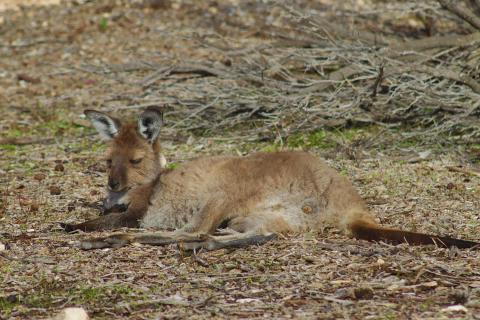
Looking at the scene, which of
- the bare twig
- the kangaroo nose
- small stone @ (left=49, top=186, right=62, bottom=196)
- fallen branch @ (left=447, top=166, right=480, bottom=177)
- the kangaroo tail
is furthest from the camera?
the bare twig

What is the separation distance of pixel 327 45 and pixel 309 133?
981mm

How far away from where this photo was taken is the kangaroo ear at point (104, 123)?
6.03 metres

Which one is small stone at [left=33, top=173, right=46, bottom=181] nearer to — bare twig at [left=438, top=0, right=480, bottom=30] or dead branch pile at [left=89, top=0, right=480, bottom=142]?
dead branch pile at [left=89, top=0, right=480, bottom=142]

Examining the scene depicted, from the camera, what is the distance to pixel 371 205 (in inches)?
242

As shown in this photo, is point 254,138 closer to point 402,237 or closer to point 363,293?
point 402,237

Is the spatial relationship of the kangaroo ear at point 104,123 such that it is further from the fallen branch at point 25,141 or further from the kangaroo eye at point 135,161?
the fallen branch at point 25,141

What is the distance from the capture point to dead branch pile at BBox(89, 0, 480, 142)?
7.80 metres

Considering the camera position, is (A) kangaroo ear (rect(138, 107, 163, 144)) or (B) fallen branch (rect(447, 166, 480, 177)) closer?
(A) kangaroo ear (rect(138, 107, 163, 144))

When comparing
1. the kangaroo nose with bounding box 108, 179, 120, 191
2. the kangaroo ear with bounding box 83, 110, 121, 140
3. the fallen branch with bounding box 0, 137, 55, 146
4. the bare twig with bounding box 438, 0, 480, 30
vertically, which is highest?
the bare twig with bounding box 438, 0, 480, 30

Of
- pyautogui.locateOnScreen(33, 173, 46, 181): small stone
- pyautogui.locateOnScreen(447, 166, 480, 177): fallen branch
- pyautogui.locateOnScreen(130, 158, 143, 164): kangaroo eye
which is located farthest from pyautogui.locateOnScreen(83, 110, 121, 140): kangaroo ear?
pyautogui.locateOnScreen(447, 166, 480, 177): fallen branch

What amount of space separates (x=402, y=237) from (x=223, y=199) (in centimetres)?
121

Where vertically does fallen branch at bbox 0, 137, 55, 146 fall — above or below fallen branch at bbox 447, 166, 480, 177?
below

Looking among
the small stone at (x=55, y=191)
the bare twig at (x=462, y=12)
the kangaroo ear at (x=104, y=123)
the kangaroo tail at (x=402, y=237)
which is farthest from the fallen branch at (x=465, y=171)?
the small stone at (x=55, y=191)

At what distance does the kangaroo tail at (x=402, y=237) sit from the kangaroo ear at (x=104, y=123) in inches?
77.8
